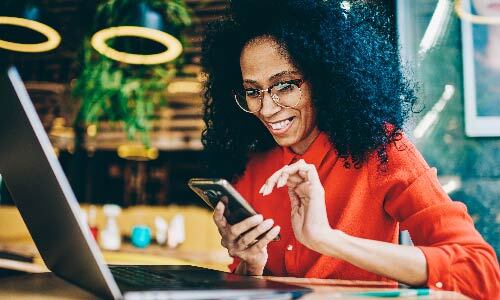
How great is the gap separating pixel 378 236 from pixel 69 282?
32.4 inches

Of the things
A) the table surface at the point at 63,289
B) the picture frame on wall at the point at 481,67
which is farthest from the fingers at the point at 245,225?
the picture frame on wall at the point at 481,67

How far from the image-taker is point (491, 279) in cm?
108

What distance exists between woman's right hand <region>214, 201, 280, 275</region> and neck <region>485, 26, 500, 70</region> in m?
1.44

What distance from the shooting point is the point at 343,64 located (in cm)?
157

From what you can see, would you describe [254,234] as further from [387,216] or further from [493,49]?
[493,49]

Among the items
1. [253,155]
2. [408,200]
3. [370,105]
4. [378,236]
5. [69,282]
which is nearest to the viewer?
[69,282]

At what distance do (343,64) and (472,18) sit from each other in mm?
929

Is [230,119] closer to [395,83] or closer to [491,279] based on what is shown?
[395,83]

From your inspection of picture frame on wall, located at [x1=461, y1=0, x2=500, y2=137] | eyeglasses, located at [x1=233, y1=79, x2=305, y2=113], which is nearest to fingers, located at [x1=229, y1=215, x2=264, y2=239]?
eyeglasses, located at [x1=233, y1=79, x2=305, y2=113]

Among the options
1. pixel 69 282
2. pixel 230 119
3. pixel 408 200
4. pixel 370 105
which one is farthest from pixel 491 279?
pixel 230 119

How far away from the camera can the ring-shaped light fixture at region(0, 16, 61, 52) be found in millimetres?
2867

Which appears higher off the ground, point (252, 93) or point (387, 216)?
point (252, 93)

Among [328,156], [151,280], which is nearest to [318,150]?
[328,156]

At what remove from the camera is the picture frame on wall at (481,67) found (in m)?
2.12
